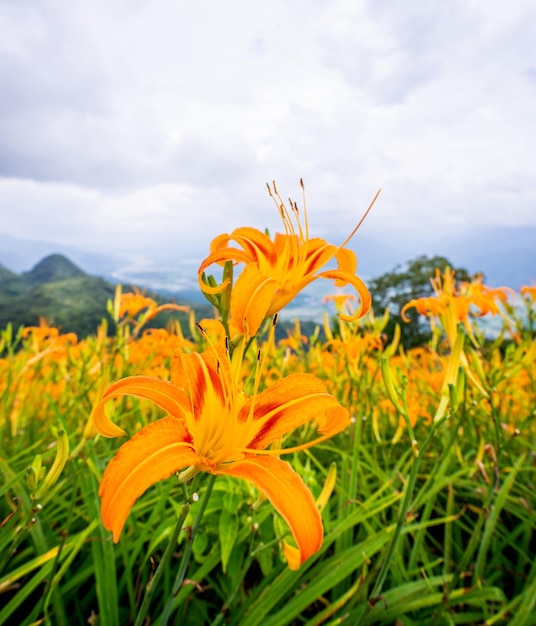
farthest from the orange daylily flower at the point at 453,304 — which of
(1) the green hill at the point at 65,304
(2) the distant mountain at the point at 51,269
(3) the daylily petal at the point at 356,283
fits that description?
(2) the distant mountain at the point at 51,269

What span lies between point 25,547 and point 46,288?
71.3m

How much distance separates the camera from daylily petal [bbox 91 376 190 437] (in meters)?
0.67

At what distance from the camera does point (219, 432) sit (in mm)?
728

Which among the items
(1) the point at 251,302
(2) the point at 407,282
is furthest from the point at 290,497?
(2) the point at 407,282

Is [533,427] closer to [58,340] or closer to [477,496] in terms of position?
[477,496]

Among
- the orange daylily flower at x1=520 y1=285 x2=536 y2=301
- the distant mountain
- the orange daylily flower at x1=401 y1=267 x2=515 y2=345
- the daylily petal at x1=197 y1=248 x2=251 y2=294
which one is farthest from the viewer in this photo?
the distant mountain

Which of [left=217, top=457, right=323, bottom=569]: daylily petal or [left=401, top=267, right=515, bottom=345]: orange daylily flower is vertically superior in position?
[left=401, top=267, right=515, bottom=345]: orange daylily flower

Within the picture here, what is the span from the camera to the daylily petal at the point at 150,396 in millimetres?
671

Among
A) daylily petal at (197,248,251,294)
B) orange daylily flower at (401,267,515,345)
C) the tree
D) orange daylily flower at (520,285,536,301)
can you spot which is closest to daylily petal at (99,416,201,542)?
daylily petal at (197,248,251,294)

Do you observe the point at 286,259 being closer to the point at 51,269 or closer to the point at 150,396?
the point at 150,396

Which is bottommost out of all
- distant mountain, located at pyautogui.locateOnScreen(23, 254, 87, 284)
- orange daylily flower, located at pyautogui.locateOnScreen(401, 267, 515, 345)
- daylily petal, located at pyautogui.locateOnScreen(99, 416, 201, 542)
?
daylily petal, located at pyautogui.locateOnScreen(99, 416, 201, 542)

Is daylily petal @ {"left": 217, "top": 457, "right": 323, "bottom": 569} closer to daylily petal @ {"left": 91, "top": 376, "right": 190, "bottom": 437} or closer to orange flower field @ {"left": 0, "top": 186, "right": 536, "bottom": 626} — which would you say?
orange flower field @ {"left": 0, "top": 186, "right": 536, "bottom": 626}

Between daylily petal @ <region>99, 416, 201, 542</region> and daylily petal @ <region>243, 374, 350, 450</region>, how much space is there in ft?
0.42

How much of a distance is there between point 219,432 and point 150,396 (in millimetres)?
130
